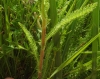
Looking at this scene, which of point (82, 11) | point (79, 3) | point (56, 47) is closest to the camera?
point (82, 11)

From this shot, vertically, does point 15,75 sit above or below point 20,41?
below

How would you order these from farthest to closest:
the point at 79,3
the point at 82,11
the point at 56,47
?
the point at 79,3, the point at 56,47, the point at 82,11

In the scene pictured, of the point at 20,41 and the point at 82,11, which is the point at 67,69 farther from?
the point at 82,11

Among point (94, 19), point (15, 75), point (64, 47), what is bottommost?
point (15, 75)

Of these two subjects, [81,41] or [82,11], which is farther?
[81,41]

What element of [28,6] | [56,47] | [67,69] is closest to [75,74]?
[67,69]

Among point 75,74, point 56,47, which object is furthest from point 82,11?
point 75,74
